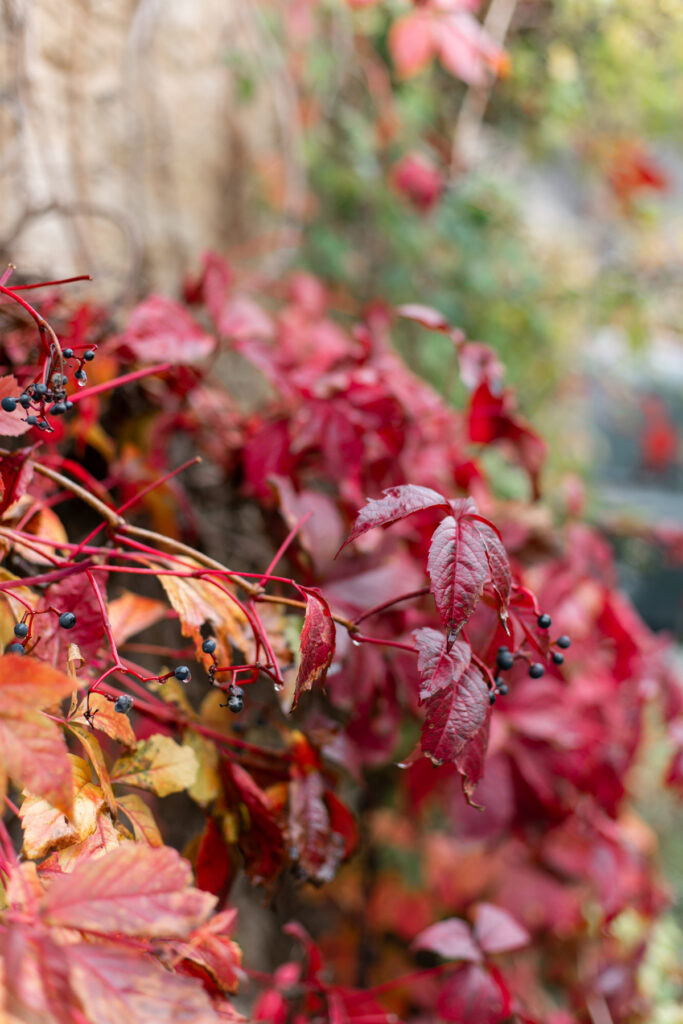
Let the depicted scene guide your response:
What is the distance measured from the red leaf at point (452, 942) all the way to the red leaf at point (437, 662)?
390 millimetres

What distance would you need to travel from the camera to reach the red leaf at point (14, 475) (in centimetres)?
52

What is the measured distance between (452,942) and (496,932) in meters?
0.05

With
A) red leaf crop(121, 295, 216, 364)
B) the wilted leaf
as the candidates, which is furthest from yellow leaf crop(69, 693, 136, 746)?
red leaf crop(121, 295, 216, 364)

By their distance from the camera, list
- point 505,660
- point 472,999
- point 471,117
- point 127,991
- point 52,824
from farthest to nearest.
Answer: point 471,117 → point 472,999 → point 505,660 → point 52,824 → point 127,991

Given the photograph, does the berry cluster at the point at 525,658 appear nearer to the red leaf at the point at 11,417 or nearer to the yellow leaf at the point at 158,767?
the yellow leaf at the point at 158,767

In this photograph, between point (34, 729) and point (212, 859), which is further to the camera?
point (212, 859)

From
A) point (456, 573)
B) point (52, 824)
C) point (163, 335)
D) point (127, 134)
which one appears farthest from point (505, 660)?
point (127, 134)

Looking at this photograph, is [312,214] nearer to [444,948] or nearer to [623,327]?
[623,327]

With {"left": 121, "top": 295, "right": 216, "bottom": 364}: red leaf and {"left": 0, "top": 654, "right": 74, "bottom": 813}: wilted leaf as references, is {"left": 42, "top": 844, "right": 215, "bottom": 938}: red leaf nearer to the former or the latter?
{"left": 0, "top": 654, "right": 74, "bottom": 813}: wilted leaf

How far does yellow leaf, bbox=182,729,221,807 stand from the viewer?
0.59 metres

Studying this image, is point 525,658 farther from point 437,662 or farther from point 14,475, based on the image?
point 14,475

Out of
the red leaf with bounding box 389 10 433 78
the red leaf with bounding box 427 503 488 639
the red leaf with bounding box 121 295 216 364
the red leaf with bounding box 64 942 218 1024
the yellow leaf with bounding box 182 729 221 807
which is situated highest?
the red leaf with bounding box 389 10 433 78

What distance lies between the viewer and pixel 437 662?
1.58 feet

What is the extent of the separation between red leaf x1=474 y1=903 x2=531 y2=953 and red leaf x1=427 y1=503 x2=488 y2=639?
460 millimetres
